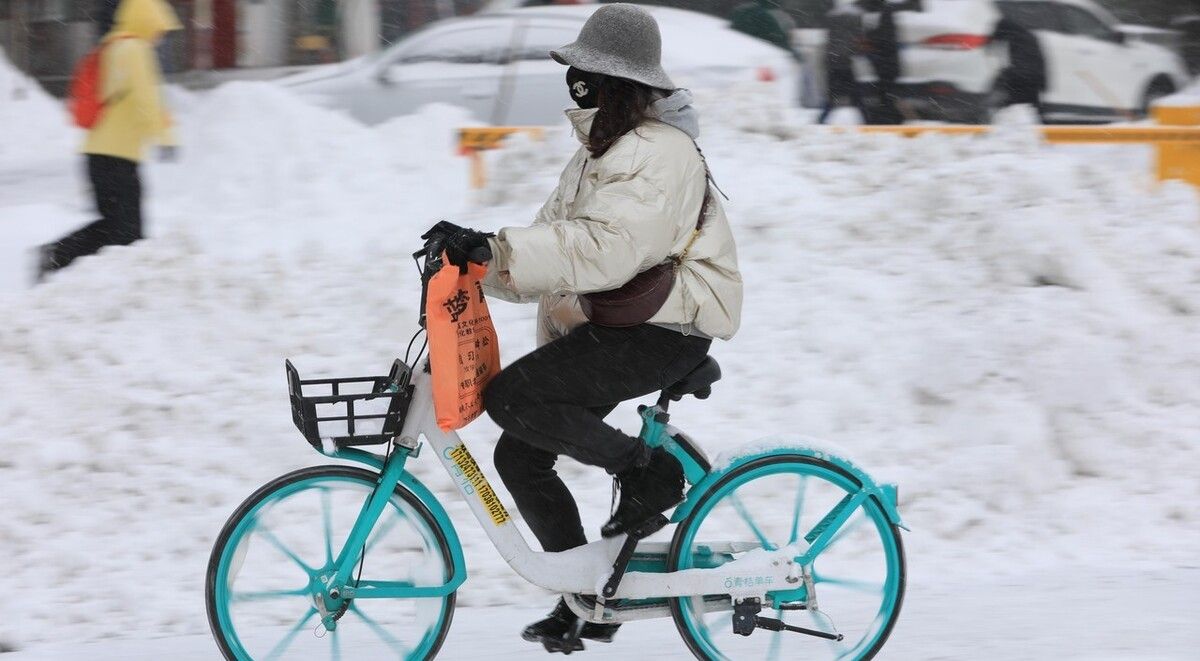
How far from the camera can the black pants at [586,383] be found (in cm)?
329

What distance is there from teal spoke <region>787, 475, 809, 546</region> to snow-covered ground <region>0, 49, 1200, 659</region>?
21.4 inches

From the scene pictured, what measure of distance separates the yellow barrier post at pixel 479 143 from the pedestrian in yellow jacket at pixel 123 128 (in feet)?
5.57

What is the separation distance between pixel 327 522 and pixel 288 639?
1.18 ft

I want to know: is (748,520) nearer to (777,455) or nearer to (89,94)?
(777,455)

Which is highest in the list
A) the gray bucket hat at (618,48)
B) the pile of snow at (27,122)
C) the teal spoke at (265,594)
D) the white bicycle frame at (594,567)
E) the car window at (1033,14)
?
the gray bucket hat at (618,48)

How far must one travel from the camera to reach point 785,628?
3520 mm

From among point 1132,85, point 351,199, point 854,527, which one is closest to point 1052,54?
point 1132,85

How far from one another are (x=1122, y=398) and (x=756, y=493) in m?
2.56

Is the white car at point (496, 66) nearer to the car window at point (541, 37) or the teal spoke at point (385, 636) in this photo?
the car window at point (541, 37)

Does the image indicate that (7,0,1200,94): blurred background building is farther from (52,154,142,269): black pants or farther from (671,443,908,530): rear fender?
(671,443,908,530): rear fender

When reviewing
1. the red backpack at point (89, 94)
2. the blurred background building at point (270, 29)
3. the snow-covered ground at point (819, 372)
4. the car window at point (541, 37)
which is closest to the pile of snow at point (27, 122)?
the blurred background building at point (270, 29)

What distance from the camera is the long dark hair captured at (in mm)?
3135

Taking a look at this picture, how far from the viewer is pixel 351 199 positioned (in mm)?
8227

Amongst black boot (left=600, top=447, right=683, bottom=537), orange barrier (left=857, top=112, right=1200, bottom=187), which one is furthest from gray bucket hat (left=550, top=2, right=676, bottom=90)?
orange barrier (left=857, top=112, right=1200, bottom=187)
